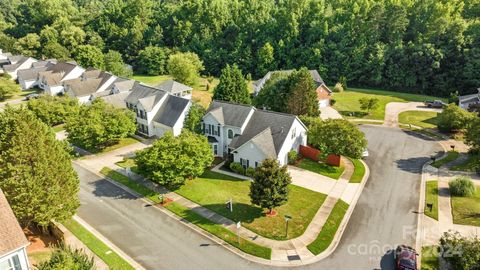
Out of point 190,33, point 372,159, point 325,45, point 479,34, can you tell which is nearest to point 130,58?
point 190,33

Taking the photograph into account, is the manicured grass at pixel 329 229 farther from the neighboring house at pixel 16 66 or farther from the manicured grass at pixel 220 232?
the neighboring house at pixel 16 66

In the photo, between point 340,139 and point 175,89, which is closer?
point 340,139

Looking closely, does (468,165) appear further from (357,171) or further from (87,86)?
(87,86)

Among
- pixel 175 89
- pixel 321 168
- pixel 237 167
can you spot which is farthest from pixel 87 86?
pixel 321 168

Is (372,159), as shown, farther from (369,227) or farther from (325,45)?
(325,45)

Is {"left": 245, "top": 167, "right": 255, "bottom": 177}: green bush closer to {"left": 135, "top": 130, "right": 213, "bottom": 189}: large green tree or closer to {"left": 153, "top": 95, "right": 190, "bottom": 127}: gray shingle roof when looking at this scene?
{"left": 135, "top": 130, "right": 213, "bottom": 189}: large green tree

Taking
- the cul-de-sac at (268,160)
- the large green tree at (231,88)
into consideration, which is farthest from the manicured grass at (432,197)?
the large green tree at (231,88)

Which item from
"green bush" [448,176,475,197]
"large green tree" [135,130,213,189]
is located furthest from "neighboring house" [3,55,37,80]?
"green bush" [448,176,475,197]
